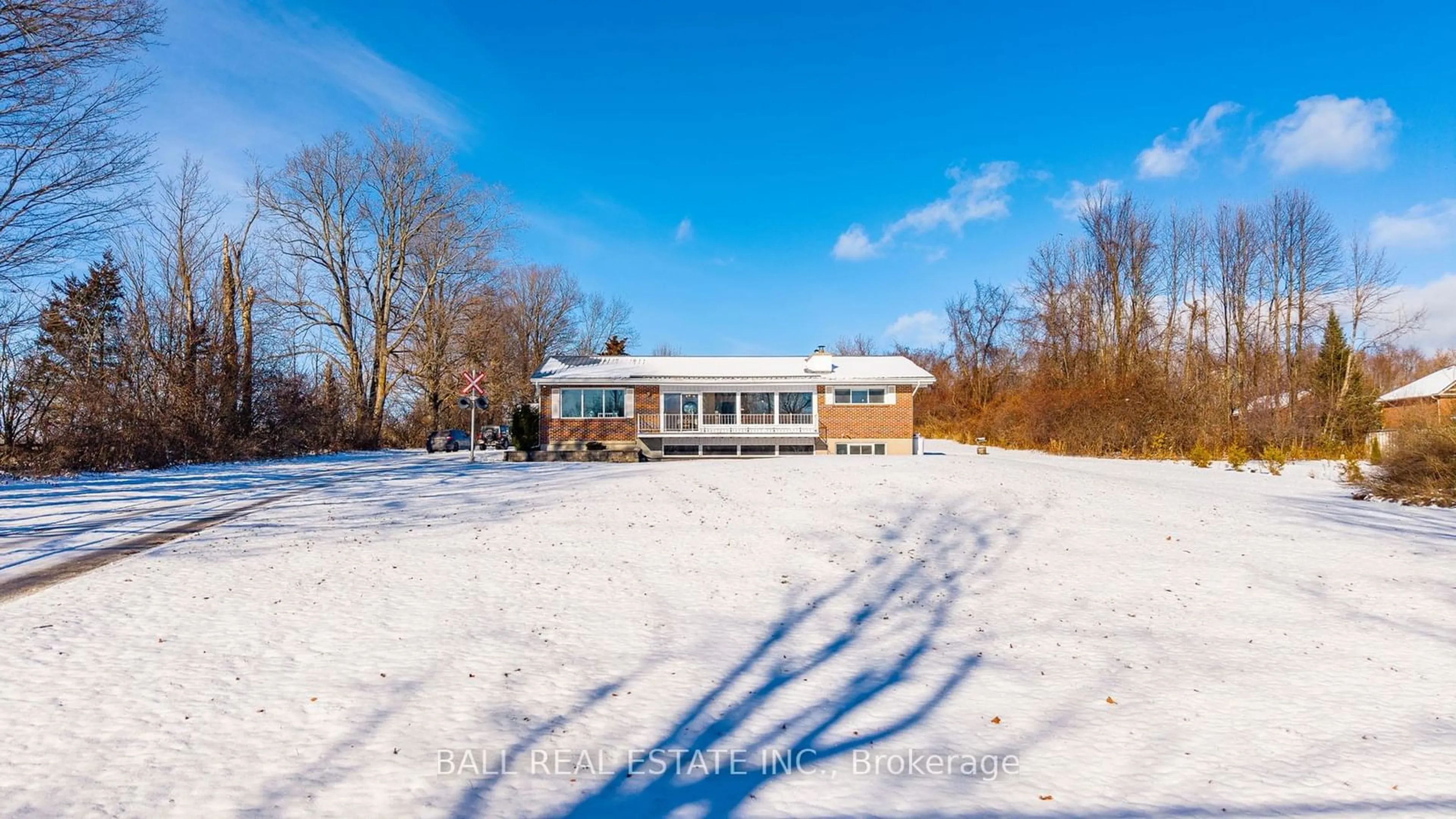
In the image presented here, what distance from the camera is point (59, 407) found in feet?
50.5

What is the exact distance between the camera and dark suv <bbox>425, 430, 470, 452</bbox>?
2948cm

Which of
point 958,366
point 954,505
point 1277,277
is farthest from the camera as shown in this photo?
point 958,366

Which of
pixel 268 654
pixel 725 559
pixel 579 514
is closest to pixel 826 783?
pixel 268 654

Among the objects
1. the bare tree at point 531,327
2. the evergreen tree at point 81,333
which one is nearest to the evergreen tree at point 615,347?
the bare tree at point 531,327

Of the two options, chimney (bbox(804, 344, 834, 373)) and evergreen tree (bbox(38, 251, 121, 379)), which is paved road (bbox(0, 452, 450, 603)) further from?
chimney (bbox(804, 344, 834, 373))

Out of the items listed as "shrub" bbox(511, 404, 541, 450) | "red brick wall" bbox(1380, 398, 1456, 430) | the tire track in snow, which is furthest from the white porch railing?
"red brick wall" bbox(1380, 398, 1456, 430)

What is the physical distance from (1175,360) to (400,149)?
38.2 meters

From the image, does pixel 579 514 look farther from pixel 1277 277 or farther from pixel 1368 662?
pixel 1277 277

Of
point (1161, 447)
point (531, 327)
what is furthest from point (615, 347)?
point (1161, 447)

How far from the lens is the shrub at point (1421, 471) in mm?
12562

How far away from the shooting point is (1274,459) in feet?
66.7

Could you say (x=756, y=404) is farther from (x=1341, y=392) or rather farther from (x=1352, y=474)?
(x=1341, y=392)

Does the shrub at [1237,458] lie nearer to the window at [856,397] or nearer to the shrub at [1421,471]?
the shrub at [1421,471]

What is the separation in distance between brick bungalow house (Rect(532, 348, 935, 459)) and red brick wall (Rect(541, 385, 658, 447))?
0.10 ft
